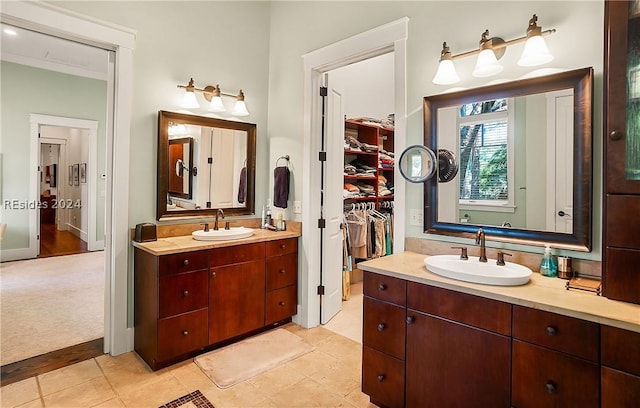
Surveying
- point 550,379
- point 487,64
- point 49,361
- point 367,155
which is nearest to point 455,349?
point 550,379

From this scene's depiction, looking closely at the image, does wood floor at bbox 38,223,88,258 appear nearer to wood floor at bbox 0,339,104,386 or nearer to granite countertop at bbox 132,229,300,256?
wood floor at bbox 0,339,104,386

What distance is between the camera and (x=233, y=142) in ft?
11.0

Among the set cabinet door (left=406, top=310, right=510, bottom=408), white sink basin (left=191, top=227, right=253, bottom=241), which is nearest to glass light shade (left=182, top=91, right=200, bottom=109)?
white sink basin (left=191, top=227, right=253, bottom=241)

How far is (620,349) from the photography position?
4.20 ft

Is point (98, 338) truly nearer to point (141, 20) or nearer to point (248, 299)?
point (248, 299)

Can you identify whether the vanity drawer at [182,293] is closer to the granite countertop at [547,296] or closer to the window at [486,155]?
the granite countertop at [547,296]

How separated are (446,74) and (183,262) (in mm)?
2194

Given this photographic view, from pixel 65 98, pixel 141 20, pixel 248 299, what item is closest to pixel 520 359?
pixel 248 299

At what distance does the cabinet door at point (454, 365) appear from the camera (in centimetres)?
156

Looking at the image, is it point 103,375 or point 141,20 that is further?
point 141,20

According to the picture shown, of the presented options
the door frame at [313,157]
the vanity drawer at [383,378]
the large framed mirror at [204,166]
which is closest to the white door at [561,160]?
the vanity drawer at [383,378]

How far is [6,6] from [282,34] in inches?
83.8

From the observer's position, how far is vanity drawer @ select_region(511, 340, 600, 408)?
1347 millimetres

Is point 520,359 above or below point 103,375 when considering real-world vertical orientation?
above
